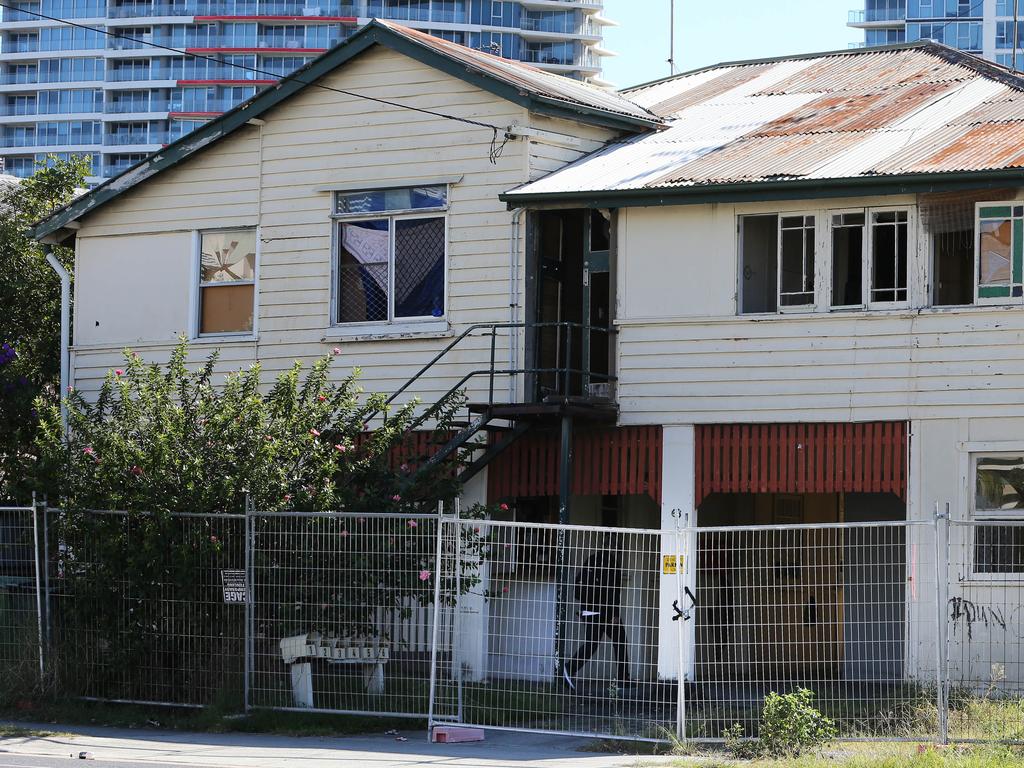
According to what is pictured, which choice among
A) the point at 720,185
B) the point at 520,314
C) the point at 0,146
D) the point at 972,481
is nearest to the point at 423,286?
the point at 520,314

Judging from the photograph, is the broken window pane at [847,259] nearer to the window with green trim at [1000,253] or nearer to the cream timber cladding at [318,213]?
the window with green trim at [1000,253]

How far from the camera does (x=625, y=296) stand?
56.5 feet

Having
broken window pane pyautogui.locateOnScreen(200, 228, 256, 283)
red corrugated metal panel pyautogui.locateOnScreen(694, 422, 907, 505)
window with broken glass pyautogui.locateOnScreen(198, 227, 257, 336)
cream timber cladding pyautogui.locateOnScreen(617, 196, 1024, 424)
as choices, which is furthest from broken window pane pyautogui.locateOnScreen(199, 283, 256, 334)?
red corrugated metal panel pyautogui.locateOnScreen(694, 422, 907, 505)

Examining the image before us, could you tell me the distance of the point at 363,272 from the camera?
1884 centimetres

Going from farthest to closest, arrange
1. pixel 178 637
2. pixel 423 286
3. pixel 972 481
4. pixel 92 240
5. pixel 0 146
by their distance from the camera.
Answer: pixel 0 146 → pixel 92 240 → pixel 423 286 → pixel 972 481 → pixel 178 637

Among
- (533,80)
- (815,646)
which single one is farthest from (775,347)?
(533,80)

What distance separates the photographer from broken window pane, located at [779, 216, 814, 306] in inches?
659

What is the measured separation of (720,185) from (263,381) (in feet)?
21.0

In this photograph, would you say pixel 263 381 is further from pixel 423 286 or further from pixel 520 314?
pixel 520 314

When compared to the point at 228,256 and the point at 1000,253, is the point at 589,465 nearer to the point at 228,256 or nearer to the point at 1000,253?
the point at 1000,253

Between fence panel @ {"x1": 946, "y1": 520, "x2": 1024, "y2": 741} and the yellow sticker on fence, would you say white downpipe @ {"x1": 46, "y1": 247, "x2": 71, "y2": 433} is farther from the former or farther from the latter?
fence panel @ {"x1": 946, "y1": 520, "x2": 1024, "y2": 741}

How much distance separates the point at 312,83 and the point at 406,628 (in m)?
7.72

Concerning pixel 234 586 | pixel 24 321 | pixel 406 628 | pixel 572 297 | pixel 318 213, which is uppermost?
pixel 318 213

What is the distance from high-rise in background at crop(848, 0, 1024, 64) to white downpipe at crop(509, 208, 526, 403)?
92.3m
